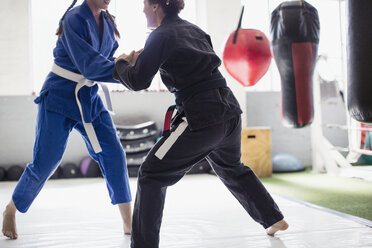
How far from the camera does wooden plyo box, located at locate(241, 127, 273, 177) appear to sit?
15.2ft

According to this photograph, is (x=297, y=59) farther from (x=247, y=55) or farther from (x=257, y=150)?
(x=257, y=150)

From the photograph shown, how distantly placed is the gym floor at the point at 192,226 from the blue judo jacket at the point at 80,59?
25.9 inches

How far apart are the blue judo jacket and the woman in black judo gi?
0.69 feet

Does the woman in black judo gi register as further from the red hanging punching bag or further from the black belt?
the red hanging punching bag

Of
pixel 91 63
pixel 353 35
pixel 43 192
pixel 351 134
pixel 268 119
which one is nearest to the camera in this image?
pixel 353 35

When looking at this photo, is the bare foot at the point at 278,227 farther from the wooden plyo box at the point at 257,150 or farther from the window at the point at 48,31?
the window at the point at 48,31

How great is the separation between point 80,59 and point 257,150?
3.18 meters

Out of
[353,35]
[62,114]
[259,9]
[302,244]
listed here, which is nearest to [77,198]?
[62,114]

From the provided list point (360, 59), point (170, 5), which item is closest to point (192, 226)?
point (170, 5)

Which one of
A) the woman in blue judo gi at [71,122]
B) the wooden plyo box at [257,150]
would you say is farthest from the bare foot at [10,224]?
the wooden plyo box at [257,150]

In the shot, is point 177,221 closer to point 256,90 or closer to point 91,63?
point 91,63

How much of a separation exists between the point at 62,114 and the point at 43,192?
2049 millimetres

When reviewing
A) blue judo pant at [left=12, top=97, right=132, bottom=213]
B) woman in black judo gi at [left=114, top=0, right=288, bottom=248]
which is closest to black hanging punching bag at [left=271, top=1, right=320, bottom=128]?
woman in black judo gi at [left=114, top=0, right=288, bottom=248]

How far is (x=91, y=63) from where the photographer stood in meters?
1.80
